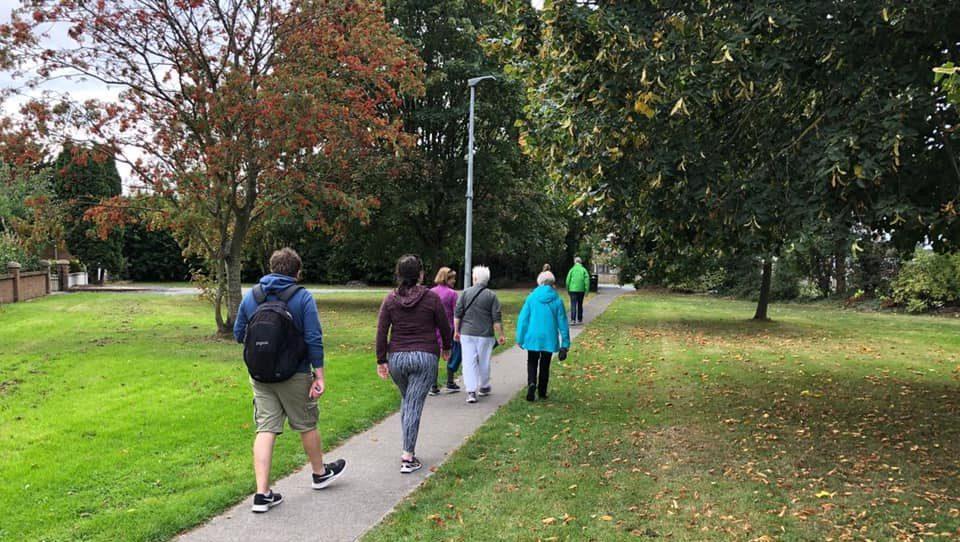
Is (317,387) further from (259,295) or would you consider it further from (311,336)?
(259,295)

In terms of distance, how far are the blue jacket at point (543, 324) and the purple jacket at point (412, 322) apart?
9.36ft

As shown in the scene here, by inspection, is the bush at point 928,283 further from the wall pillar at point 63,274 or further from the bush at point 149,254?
the bush at point 149,254

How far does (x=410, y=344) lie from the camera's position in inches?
225

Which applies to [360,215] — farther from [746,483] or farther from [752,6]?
[746,483]

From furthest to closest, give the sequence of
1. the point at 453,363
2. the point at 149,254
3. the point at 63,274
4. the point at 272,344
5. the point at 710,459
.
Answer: the point at 149,254 → the point at 63,274 → the point at 453,363 → the point at 710,459 → the point at 272,344

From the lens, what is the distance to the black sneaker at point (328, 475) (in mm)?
5230

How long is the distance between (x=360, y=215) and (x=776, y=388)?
8.95 meters

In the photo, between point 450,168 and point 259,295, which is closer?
point 259,295

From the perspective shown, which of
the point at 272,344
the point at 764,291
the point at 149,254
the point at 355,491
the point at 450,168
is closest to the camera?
the point at 272,344

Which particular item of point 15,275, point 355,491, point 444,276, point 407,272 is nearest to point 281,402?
point 355,491

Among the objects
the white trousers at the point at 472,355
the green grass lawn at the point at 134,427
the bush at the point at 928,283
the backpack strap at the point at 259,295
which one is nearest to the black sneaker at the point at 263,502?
the green grass lawn at the point at 134,427

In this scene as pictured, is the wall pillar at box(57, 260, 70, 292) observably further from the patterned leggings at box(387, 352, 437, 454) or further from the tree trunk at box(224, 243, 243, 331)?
the patterned leggings at box(387, 352, 437, 454)

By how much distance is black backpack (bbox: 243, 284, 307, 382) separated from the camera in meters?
4.64

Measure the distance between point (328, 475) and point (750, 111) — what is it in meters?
5.40
